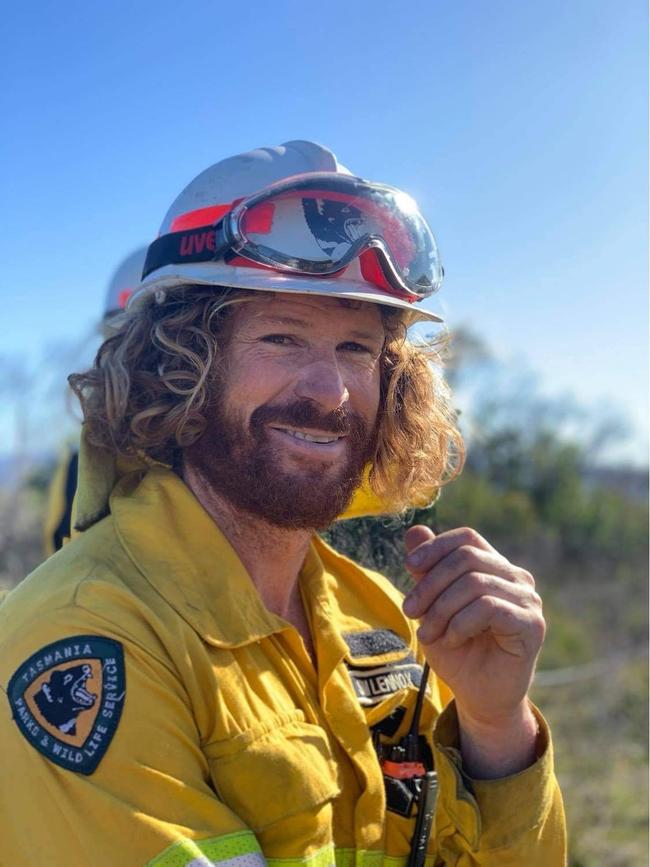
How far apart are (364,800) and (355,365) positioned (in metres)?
1.06

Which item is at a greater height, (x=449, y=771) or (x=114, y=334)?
(x=114, y=334)

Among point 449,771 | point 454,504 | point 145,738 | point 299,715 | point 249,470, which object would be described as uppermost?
point 249,470

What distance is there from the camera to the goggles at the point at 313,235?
2.16 m

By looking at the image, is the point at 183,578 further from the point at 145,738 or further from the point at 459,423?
the point at 459,423

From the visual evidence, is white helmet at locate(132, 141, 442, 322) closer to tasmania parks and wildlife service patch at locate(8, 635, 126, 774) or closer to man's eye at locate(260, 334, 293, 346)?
man's eye at locate(260, 334, 293, 346)

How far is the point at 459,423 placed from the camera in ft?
10.2

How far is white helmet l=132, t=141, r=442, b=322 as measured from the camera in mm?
2154

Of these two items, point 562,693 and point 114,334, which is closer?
point 114,334

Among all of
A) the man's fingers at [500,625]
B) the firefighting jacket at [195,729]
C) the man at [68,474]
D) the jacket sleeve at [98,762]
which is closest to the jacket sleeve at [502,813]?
the firefighting jacket at [195,729]

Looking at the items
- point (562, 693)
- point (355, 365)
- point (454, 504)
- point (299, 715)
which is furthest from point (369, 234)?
point (454, 504)

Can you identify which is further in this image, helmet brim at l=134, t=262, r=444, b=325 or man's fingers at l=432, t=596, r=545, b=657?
helmet brim at l=134, t=262, r=444, b=325

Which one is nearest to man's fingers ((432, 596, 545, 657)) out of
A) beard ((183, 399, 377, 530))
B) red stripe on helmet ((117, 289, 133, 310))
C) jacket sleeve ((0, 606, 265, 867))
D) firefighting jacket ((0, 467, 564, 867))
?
firefighting jacket ((0, 467, 564, 867))

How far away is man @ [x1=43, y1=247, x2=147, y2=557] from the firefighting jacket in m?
1.54

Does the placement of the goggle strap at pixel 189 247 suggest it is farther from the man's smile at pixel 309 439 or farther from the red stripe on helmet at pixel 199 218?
the man's smile at pixel 309 439
